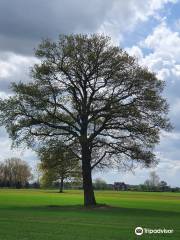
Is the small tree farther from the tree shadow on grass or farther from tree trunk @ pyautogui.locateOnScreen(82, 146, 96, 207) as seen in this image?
the tree shadow on grass

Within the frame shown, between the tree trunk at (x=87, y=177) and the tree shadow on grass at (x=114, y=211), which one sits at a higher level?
the tree trunk at (x=87, y=177)

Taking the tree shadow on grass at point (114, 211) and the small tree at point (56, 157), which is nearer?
the tree shadow on grass at point (114, 211)

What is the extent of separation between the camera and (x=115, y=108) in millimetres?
53000

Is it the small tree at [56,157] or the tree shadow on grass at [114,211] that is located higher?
the small tree at [56,157]

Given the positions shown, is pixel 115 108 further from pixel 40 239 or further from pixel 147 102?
pixel 40 239

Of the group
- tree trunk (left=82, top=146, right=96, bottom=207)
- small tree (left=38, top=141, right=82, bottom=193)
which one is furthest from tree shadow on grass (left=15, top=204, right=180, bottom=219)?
small tree (left=38, top=141, right=82, bottom=193)

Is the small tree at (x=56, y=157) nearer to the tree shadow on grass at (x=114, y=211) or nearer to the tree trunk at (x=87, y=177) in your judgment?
the tree trunk at (x=87, y=177)

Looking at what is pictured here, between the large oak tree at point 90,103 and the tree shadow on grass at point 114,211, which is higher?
the large oak tree at point 90,103

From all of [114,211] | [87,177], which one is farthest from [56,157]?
[114,211]

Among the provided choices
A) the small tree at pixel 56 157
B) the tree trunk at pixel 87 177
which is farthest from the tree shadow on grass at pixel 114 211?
the small tree at pixel 56 157

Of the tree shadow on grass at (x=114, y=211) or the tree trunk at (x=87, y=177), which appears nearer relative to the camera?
the tree shadow on grass at (x=114, y=211)

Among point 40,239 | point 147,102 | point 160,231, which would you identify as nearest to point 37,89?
point 147,102

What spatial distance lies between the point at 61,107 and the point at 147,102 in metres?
8.59

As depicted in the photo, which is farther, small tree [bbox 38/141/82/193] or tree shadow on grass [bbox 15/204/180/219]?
small tree [bbox 38/141/82/193]
